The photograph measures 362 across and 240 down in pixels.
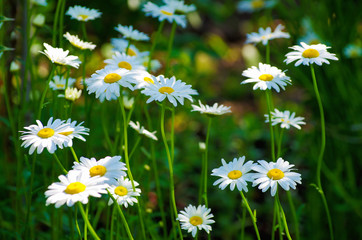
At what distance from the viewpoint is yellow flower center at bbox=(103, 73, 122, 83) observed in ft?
2.80

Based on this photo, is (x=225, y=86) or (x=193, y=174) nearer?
(x=193, y=174)

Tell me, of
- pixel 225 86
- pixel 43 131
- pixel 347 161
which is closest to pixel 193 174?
pixel 347 161

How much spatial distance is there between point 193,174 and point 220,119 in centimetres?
48

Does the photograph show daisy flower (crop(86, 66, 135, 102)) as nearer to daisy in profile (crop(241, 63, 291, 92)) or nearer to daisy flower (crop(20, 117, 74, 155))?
daisy flower (crop(20, 117, 74, 155))

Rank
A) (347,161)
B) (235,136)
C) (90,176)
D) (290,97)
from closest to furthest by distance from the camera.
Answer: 1. (90,176)
2. (347,161)
3. (235,136)
4. (290,97)

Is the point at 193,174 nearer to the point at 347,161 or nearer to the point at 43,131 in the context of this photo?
the point at 347,161

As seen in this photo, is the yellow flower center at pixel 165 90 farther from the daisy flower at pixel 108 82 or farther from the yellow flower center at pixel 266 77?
the yellow flower center at pixel 266 77

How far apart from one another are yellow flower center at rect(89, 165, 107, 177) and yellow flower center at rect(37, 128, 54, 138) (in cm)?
10

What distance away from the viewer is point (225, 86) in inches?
126

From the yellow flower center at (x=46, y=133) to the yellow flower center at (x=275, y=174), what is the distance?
1.29 feet

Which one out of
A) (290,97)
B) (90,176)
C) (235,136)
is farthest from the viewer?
(290,97)

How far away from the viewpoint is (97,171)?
741 millimetres

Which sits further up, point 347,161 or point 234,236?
point 347,161

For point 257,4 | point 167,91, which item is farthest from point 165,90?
point 257,4
